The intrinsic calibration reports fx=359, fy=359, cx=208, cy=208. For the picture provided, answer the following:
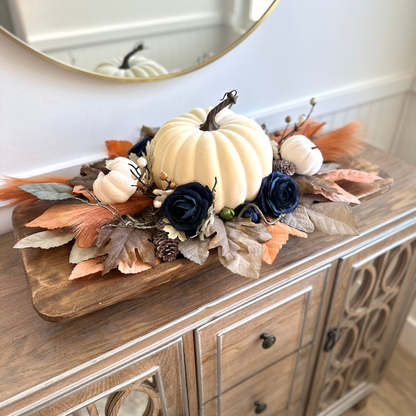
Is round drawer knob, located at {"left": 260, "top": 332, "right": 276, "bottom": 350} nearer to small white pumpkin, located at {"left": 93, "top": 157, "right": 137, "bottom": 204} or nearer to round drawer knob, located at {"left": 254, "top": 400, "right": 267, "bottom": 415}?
round drawer knob, located at {"left": 254, "top": 400, "right": 267, "bottom": 415}

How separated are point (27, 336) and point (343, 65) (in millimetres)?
1066

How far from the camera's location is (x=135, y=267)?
541 mm

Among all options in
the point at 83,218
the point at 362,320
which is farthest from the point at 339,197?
the point at 362,320

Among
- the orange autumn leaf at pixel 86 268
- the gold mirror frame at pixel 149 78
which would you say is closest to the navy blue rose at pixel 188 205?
the orange autumn leaf at pixel 86 268

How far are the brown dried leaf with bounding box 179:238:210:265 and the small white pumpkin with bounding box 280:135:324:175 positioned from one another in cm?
25

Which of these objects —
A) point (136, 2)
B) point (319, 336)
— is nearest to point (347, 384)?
point (319, 336)

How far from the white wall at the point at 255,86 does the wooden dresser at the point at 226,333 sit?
0.24m

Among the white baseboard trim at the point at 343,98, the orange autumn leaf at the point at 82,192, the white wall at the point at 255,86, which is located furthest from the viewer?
the white baseboard trim at the point at 343,98

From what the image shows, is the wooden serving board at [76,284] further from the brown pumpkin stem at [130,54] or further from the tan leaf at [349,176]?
the brown pumpkin stem at [130,54]

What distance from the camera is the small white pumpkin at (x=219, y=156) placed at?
0.57 meters

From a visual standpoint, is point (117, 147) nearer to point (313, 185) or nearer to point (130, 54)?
point (130, 54)

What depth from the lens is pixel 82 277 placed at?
21.6 inches

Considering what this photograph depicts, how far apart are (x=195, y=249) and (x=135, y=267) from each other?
3.7 inches

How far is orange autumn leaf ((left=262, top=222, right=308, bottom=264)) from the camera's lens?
55 cm
